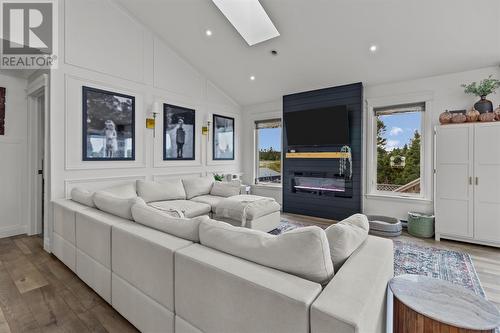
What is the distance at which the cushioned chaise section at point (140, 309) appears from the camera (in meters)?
1.46

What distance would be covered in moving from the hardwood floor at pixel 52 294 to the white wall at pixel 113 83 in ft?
2.80

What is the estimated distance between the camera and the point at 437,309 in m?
1.11

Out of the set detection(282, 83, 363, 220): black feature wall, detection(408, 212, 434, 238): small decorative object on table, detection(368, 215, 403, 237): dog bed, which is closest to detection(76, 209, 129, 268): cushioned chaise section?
detection(368, 215, 403, 237): dog bed

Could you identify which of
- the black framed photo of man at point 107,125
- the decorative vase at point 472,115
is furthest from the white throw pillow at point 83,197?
the decorative vase at point 472,115

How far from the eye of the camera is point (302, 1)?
3150mm

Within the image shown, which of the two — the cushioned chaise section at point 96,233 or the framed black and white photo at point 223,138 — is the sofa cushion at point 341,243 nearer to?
the cushioned chaise section at point 96,233

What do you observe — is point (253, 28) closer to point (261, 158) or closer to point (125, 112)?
point (125, 112)

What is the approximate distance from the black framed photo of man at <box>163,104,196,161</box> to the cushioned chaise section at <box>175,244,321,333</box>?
Result: 344 centimetres

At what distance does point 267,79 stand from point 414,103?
2.65 metres

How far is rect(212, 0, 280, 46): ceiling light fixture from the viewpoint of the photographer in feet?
11.5

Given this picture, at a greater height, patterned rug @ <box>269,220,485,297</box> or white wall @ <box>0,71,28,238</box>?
white wall @ <box>0,71,28,238</box>

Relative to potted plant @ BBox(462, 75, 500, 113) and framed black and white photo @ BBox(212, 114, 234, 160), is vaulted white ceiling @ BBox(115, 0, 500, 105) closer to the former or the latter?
potted plant @ BBox(462, 75, 500, 113)

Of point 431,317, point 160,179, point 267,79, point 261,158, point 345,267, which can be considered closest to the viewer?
point 431,317

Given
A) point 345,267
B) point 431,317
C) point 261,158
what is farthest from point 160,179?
point 431,317
